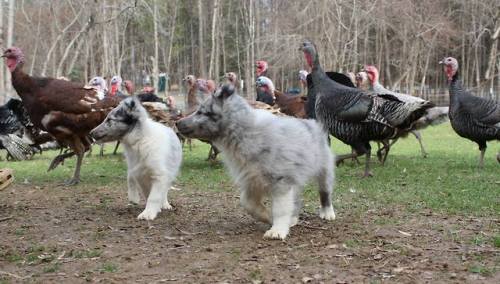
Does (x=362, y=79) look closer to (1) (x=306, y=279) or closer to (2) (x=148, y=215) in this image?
(2) (x=148, y=215)

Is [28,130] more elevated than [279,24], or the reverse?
[279,24]

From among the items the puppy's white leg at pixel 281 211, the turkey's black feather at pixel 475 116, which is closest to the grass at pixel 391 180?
the puppy's white leg at pixel 281 211

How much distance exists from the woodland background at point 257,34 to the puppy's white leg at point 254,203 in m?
16.9

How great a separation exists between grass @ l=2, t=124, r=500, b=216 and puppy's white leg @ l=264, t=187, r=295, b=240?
1.71 ft

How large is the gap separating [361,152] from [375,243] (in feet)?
15.1

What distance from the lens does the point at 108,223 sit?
6.15 metres

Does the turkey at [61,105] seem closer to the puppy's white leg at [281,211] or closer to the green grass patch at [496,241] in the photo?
the puppy's white leg at [281,211]

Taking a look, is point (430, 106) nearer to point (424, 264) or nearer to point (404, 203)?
point (404, 203)

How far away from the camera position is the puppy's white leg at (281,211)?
17.1ft

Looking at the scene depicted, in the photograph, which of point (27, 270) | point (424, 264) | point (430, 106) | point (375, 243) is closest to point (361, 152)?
point (430, 106)

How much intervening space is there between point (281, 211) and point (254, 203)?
417 millimetres

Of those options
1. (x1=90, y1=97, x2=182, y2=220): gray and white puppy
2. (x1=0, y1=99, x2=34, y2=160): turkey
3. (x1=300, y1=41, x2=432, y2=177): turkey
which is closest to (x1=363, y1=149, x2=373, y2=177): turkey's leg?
(x1=300, y1=41, x2=432, y2=177): turkey

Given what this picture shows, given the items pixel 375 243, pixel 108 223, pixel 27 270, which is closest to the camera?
pixel 27 270

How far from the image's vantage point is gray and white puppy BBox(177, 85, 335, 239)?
17.2 ft
